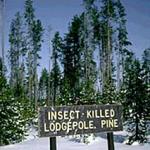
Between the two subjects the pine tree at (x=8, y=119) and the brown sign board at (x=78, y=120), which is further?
the pine tree at (x=8, y=119)

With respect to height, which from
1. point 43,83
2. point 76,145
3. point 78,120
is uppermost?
point 43,83

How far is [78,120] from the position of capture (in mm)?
9234

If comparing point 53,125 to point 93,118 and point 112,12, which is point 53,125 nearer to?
point 93,118

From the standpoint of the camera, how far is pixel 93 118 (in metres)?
9.43

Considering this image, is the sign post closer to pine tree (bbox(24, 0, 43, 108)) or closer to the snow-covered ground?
the snow-covered ground

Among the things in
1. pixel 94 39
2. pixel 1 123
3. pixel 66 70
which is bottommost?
pixel 1 123

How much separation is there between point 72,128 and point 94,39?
37.6 metres

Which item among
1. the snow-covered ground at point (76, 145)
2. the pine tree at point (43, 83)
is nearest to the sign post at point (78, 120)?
the snow-covered ground at point (76, 145)

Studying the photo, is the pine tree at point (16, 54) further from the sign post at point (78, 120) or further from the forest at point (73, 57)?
the sign post at point (78, 120)

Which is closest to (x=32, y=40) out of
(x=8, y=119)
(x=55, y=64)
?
(x=55, y=64)

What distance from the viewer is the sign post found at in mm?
8867

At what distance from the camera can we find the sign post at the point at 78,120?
887 centimetres

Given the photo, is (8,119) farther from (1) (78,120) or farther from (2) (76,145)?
(1) (78,120)

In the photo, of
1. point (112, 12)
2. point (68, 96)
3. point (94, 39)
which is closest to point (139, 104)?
point (68, 96)
